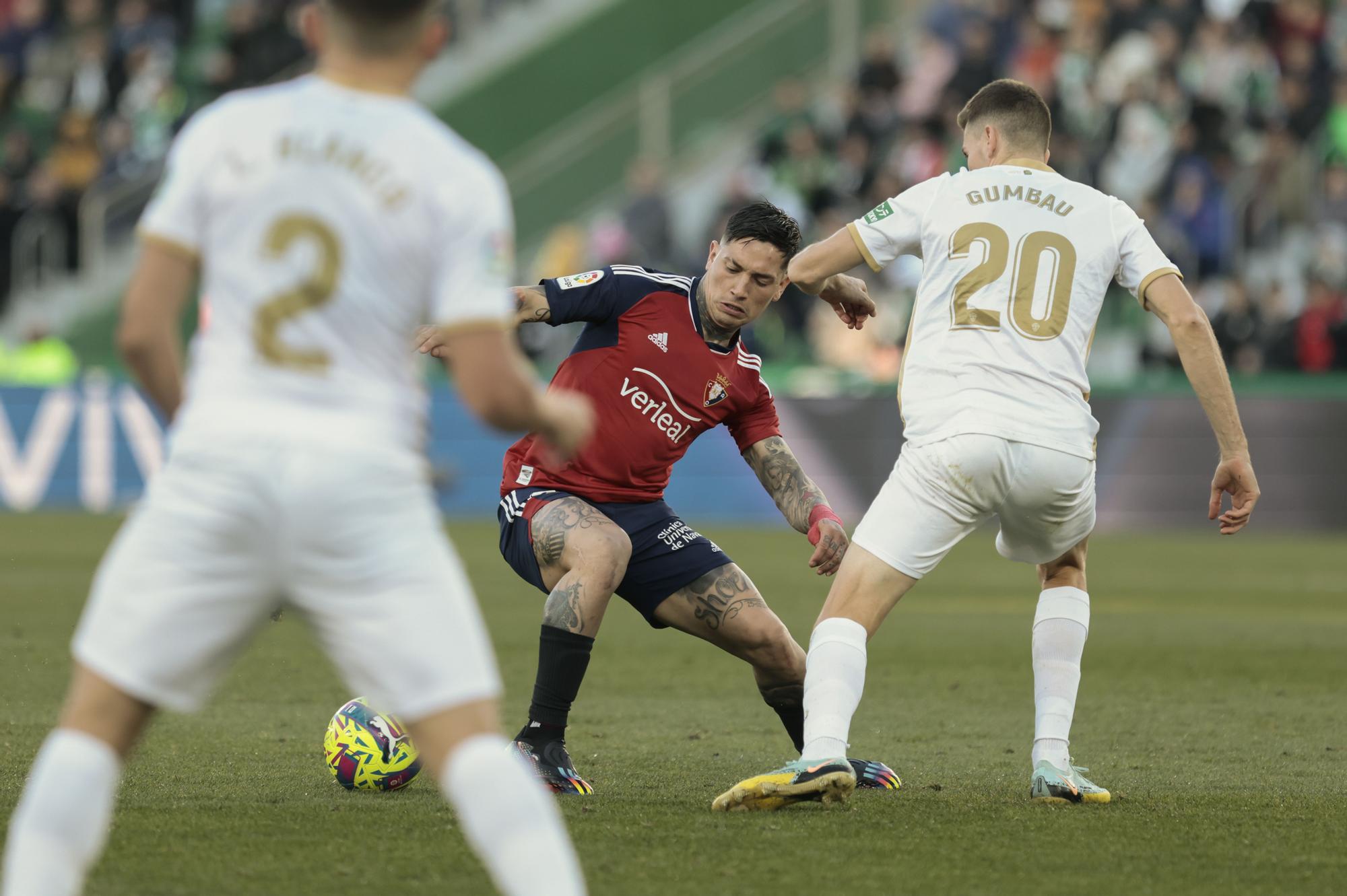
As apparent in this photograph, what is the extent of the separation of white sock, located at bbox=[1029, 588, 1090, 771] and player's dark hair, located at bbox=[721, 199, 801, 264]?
1469 mm

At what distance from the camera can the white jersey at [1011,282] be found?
5.54 m

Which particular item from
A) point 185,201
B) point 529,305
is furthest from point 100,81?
point 185,201

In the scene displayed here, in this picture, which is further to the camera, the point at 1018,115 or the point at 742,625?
the point at 742,625

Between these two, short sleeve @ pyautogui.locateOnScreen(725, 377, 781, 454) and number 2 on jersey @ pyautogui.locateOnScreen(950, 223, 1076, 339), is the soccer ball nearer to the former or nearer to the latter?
short sleeve @ pyautogui.locateOnScreen(725, 377, 781, 454)

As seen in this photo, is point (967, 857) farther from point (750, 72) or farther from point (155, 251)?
point (750, 72)

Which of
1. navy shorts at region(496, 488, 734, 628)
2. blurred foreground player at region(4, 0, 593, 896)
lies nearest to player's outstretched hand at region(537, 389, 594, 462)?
blurred foreground player at region(4, 0, 593, 896)

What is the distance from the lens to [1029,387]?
5543 millimetres

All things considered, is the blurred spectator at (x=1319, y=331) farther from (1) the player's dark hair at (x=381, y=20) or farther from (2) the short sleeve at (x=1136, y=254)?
(1) the player's dark hair at (x=381, y=20)

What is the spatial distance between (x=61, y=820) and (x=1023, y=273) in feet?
11.0

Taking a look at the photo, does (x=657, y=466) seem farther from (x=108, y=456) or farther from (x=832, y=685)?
(x=108, y=456)

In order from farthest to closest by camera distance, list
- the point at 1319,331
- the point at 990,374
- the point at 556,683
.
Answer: the point at 1319,331
the point at 556,683
the point at 990,374

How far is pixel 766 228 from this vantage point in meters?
6.27

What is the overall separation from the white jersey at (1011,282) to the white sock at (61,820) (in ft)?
9.67

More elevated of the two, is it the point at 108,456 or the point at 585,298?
the point at 585,298
